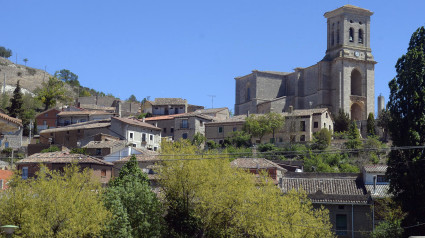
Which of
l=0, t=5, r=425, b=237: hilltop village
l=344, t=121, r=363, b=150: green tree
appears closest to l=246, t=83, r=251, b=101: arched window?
l=0, t=5, r=425, b=237: hilltop village

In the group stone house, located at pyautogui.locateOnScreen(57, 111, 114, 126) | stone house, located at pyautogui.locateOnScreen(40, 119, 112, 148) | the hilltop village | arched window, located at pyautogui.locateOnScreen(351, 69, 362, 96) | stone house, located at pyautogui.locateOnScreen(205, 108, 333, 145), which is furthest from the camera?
arched window, located at pyautogui.locateOnScreen(351, 69, 362, 96)

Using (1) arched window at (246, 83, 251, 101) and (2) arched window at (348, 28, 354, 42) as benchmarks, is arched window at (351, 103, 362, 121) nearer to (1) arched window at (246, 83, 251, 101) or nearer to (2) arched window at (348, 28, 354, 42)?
(2) arched window at (348, 28, 354, 42)

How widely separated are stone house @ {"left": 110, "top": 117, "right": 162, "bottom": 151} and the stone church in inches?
924

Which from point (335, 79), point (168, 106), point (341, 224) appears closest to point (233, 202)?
point (341, 224)

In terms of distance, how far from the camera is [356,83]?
341ft

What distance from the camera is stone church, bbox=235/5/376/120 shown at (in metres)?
100

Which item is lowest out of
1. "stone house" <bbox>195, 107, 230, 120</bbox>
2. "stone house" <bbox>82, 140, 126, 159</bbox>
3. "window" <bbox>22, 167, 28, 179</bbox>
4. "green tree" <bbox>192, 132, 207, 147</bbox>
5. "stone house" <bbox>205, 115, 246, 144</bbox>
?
"window" <bbox>22, 167, 28, 179</bbox>

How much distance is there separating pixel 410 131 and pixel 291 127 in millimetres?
48817

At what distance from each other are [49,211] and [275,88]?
3090 inches

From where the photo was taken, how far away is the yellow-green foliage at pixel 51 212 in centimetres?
3438

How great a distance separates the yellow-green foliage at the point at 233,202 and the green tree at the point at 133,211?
7.08 ft

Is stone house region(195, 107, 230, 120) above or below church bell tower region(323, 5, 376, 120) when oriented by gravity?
below

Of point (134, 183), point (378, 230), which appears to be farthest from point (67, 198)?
point (378, 230)

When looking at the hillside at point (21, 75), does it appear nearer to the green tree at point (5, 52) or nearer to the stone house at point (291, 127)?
the green tree at point (5, 52)
